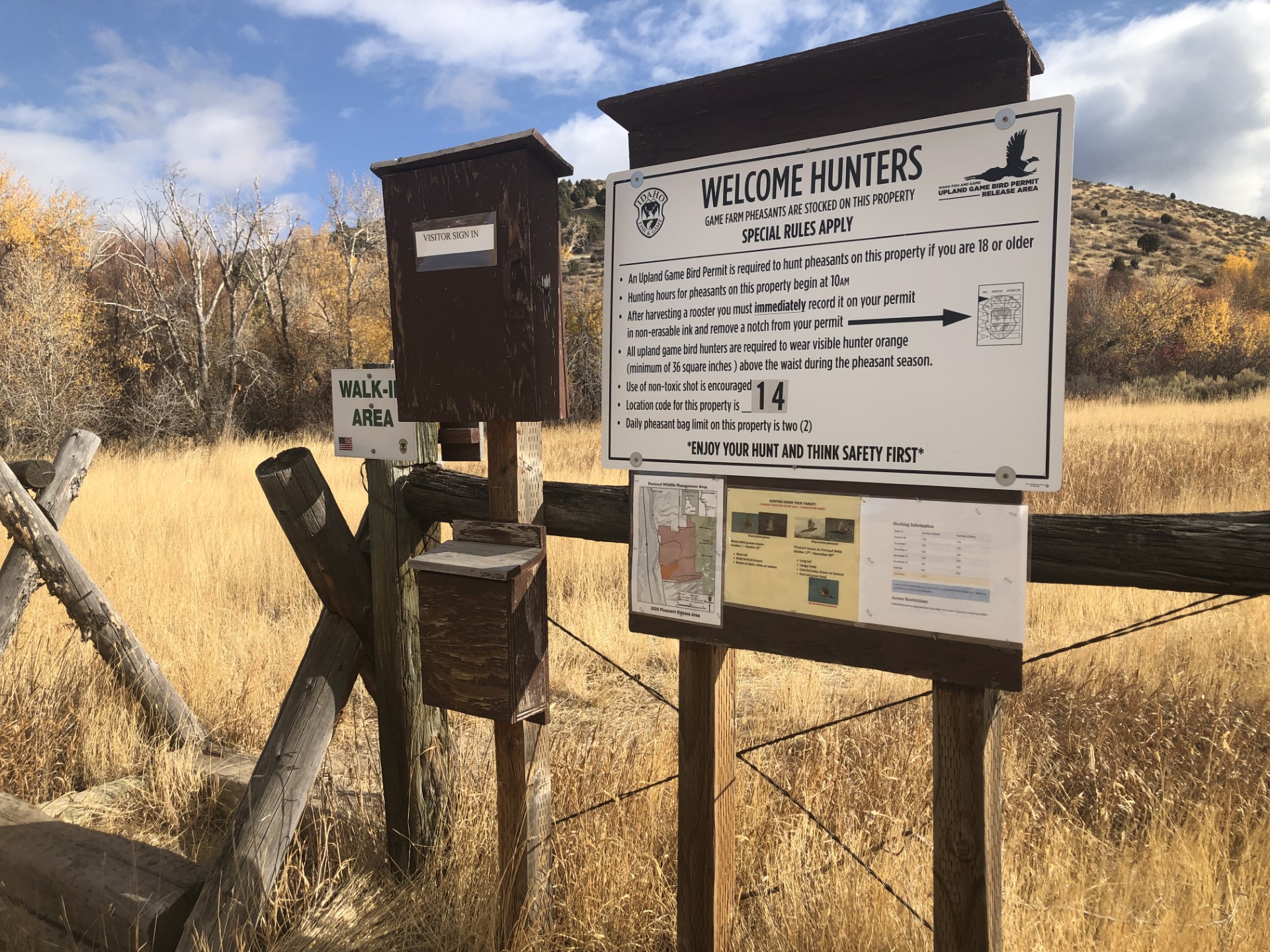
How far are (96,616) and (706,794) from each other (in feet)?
11.2

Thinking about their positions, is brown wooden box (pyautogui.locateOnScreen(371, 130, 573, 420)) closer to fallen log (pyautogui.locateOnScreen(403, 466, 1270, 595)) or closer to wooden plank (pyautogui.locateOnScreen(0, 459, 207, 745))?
fallen log (pyautogui.locateOnScreen(403, 466, 1270, 595))

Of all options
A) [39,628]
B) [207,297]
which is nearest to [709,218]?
[39,628]

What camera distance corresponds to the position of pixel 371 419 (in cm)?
254

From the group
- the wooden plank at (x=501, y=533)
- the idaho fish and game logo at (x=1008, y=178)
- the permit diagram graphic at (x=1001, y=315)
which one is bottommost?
the wooden plank at (x=501, y=533)

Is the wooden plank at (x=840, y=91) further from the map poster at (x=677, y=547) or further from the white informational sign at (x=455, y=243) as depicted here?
the map poster at (x=677, y=547)

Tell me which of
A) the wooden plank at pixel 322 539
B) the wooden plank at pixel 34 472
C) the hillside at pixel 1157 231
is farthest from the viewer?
the hillside at pixel 1157 231

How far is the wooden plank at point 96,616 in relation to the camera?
3.76 meters

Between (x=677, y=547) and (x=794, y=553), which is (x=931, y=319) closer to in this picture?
(x=794, y=553)

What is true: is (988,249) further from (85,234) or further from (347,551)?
(85,234)

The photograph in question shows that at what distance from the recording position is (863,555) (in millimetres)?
1622

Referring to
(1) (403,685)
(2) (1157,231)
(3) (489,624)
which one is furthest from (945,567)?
(2) (1157,231)

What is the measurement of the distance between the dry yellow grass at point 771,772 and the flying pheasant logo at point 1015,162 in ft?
3.33

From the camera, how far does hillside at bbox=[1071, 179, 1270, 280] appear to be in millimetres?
50250

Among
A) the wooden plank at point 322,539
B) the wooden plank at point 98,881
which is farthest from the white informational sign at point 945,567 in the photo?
the wooden plank at point 98,881
